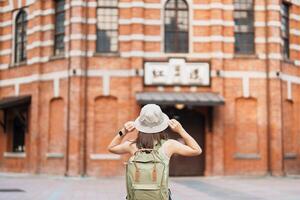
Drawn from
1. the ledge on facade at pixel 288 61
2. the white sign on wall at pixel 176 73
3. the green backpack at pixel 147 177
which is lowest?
the green backpack at pixel 147 177

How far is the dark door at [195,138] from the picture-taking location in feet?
78.6

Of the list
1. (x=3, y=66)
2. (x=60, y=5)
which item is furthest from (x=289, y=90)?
(x=3, y=66)

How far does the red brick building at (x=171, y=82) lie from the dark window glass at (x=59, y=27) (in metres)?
0.07

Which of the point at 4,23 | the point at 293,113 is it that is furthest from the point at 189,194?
the point at 4,23

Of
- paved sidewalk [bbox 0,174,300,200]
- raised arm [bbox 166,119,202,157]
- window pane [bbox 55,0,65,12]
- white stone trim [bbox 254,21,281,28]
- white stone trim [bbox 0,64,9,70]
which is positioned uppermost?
window pane [bbox 55,0,65,12]

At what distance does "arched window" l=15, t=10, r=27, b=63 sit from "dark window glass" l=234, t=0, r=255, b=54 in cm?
1068

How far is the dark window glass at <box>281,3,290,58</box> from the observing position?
25984 millimetres

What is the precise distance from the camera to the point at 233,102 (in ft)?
78.7

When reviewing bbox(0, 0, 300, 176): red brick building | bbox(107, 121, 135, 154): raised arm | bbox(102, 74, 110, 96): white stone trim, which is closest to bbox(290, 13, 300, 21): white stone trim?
bbox(0, 0, 300, 176): red brick building

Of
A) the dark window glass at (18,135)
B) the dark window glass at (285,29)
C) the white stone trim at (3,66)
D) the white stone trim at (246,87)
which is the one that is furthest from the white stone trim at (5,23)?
the dark window glass at (285,29)

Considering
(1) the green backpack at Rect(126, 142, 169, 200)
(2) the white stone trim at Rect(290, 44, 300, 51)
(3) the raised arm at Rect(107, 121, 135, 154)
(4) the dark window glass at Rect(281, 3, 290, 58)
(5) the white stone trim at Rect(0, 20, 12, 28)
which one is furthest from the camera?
(5) the white stone trim at Rect(0, 20, 12, 28)

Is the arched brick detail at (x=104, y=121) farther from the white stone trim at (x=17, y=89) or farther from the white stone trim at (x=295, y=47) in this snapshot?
the white stone trim at (x=295, y=47)

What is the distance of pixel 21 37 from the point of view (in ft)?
91.2

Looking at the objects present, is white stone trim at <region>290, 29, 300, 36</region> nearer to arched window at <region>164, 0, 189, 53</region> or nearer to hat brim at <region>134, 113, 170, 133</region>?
arched window at <region>164, 0, 189, 53</region>
